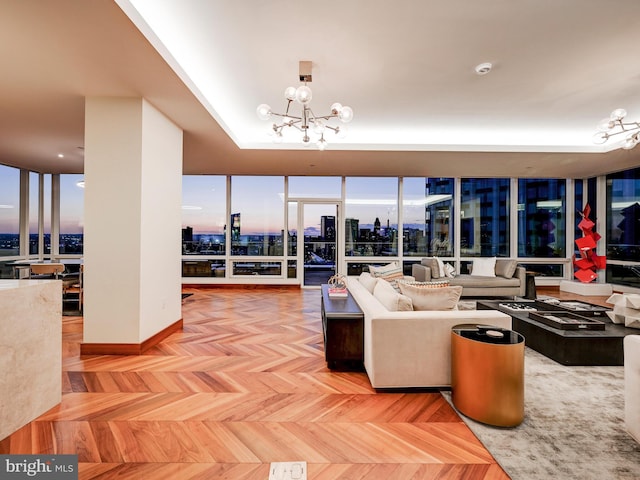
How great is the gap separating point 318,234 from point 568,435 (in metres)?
6.23

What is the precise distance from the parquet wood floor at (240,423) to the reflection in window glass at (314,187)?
4.89 metres

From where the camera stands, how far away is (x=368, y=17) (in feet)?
8.13

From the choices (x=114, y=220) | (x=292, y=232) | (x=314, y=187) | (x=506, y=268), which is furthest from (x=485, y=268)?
(x=114, y=220)

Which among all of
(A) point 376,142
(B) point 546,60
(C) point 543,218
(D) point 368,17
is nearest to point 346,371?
(D) point 368,17

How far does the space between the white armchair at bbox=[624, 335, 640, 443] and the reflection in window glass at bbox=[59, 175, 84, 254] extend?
9.52 metres

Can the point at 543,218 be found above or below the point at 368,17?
below

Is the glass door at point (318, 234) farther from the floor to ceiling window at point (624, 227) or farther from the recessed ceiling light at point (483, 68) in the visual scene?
the floor to ceiling window at point (624, 227)

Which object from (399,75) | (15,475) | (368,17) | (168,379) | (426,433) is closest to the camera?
(15,475)

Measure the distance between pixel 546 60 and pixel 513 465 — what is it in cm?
345

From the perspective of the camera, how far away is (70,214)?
7656mm

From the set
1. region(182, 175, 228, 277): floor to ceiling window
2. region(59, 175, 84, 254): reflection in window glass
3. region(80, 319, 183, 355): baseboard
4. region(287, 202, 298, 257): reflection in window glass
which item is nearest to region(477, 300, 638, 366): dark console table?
region(80, 319, 183, 355): baseboard

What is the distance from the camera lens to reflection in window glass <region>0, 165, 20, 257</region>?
22.2 ft

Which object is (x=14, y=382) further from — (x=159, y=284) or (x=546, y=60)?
(x=546, y=60)

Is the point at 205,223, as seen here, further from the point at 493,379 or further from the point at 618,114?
the point at 618,114
